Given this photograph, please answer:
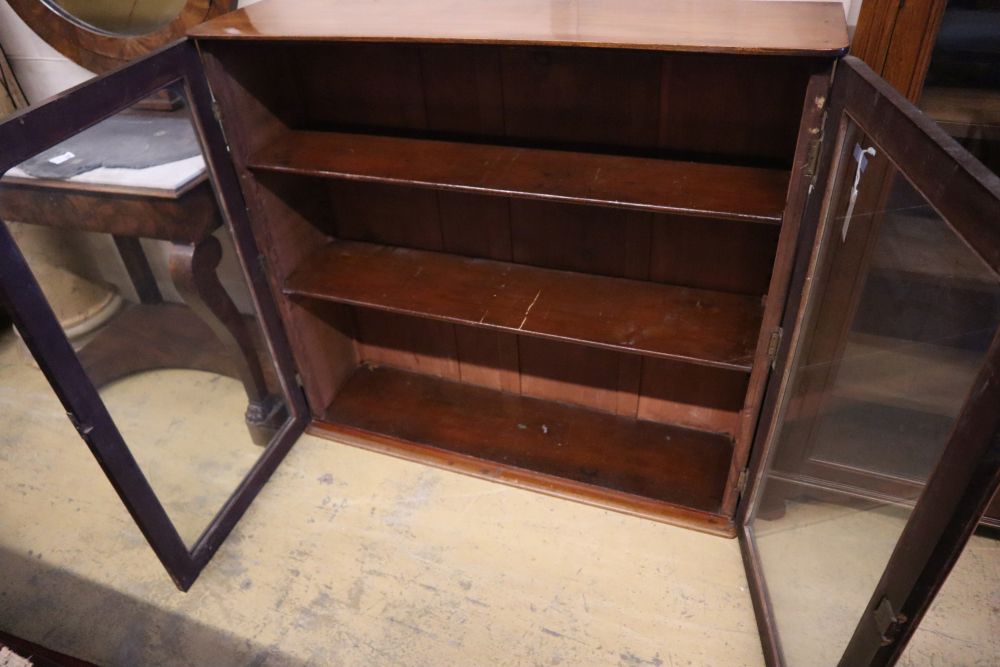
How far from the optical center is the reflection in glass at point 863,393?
0.99 m

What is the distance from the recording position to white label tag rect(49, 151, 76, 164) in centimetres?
162

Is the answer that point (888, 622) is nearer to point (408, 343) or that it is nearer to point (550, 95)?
point (550, 95)

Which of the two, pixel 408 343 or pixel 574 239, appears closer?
pixel 574 239

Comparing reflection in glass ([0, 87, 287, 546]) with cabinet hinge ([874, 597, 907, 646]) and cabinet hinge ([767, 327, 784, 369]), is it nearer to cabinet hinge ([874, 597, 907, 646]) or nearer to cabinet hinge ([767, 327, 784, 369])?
cabinet hinge ([767, 327, 784, 369])

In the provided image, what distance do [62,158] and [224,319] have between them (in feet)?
1.75

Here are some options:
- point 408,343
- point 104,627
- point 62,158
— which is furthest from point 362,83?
point 104,627

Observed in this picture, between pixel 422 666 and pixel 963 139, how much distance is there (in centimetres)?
155

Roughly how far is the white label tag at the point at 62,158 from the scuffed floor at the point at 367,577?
813 millimetres

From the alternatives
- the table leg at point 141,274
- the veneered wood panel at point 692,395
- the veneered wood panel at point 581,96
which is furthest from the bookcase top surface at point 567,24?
→ the table leg at point 141,274

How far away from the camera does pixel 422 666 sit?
159 cm

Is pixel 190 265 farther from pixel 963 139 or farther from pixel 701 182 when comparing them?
pixel 963 139

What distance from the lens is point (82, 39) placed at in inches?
76.0

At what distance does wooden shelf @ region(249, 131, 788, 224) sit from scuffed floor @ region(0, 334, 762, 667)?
0.90 metres

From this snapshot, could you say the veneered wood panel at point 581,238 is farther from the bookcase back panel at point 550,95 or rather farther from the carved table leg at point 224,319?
the carved table leg at point 224,319
